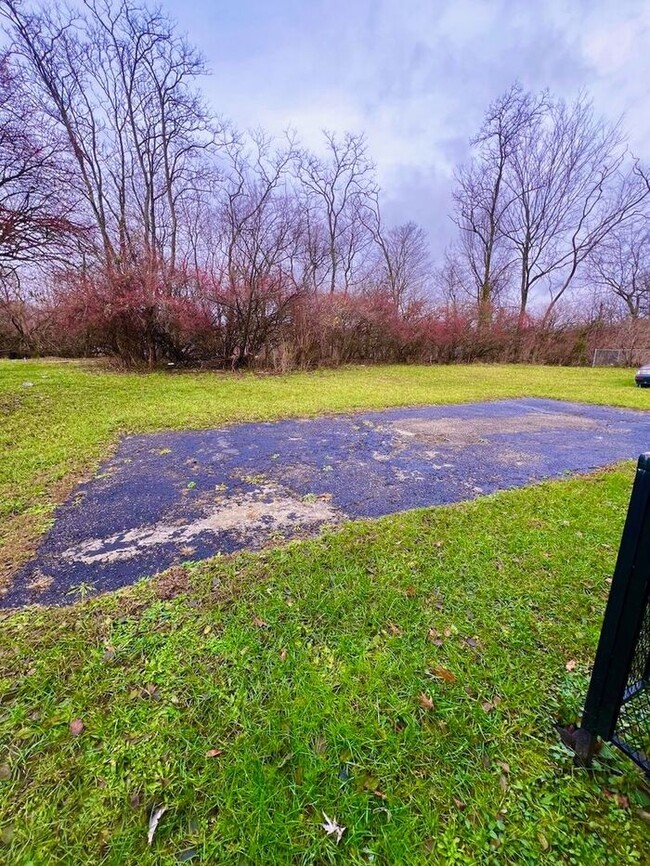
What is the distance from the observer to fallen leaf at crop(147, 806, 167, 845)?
39.7 inches

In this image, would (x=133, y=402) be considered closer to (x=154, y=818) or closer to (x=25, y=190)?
(x=25, y=190)

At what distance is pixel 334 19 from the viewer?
11.0 meters

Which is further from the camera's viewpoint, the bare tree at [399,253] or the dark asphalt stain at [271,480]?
the bare tree at [399,253]

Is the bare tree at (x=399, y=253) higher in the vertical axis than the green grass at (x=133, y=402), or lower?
higher

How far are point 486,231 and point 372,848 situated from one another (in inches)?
1083

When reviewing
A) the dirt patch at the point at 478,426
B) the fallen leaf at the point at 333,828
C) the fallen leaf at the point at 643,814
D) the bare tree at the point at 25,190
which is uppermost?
the bare tree at the point at 25,190

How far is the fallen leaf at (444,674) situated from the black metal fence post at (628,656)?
417 mm

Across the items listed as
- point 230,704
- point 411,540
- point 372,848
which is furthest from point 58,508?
point 372,848

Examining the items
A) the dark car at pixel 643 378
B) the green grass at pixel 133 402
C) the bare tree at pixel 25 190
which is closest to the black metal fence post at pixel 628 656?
the green grass at pixel 133 402

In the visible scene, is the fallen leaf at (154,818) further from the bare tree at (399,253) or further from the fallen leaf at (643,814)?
the bare tree at (399,253)


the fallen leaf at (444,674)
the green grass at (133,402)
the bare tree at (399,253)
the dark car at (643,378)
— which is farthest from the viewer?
the bare tree at (399,253)

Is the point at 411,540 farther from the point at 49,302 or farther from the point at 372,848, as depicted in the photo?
the point at 49,302

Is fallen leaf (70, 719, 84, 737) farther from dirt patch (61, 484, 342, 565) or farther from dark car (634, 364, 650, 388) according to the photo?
dark car (634, 364, 650, 388)

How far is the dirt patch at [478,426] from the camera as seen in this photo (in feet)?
16.7
